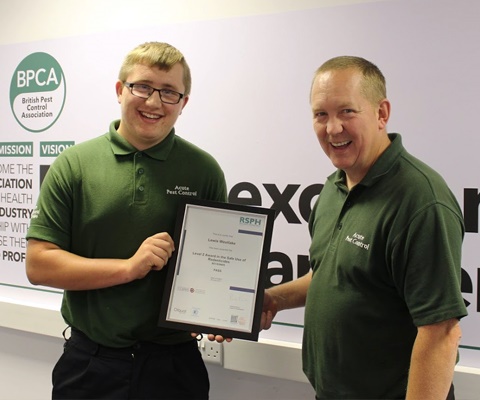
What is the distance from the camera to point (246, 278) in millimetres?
1855

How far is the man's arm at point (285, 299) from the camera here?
2.00 metres

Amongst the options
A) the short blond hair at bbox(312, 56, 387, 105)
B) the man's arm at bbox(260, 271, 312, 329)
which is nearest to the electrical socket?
the man's arm at bbox(260, 271, 312, 329)

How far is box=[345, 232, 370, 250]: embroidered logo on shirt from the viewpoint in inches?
59.2

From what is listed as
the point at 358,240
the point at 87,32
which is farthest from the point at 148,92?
the point at 87,32

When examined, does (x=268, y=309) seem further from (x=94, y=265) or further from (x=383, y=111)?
(x=383, y=111)

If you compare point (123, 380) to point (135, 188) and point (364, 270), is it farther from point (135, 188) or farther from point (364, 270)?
point (364, 270)

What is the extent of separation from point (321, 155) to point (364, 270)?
2.66ft

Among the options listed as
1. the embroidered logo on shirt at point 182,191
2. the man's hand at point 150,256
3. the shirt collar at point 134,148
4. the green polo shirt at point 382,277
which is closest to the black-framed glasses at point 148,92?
the shirt collar at point 134,148

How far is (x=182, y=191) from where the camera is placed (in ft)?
6.14

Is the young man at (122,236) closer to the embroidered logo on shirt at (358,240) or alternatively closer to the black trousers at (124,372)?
the black trousers at (124,372)

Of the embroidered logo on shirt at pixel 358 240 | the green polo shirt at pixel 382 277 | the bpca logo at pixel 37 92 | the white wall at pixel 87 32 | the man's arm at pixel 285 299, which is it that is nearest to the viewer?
the green polo shirt at pixel 382 277

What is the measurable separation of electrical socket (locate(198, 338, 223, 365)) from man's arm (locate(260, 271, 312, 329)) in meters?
0.43

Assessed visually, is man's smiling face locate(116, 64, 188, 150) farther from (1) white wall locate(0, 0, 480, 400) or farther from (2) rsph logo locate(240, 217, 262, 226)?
(1) white wall locate(0, 0, 480, 400)

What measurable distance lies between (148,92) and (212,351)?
1.22 m
